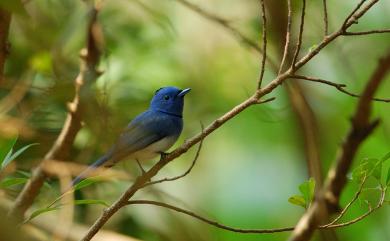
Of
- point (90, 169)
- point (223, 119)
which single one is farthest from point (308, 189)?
point (90, 169)

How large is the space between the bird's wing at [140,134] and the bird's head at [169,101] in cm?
8

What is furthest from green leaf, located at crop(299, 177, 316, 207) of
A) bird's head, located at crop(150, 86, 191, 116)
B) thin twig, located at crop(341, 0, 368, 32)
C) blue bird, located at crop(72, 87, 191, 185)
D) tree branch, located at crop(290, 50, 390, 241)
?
bird's head, located at crop(150, 86, 191, 116)

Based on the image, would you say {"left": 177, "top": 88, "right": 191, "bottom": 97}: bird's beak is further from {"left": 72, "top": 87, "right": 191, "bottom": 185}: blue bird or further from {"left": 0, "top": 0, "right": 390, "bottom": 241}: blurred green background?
{"left": 0, "top": 0, "right": 390, "bottom": 241}: blurred green background

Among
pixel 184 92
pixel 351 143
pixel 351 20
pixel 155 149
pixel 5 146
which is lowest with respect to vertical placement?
pixel 155 149

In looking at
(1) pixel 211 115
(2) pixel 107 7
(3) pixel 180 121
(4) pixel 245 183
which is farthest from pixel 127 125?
(4) pixel 245 183

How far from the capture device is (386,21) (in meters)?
3.88

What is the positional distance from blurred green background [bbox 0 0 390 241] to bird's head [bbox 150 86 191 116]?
166 mm

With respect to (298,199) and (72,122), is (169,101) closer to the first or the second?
(72,122)

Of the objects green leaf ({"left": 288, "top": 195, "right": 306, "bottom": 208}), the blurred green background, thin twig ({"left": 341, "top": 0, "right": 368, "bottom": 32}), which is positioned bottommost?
the blurred green background

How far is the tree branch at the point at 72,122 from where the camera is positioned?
9.06ft

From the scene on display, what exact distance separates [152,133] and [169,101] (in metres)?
0.33

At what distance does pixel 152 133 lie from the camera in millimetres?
3158

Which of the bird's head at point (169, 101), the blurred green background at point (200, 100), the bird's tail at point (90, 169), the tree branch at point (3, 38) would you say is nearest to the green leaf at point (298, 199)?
the blurred green background at point (200, 100)

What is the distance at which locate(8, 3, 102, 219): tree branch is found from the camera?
9.06 feet
